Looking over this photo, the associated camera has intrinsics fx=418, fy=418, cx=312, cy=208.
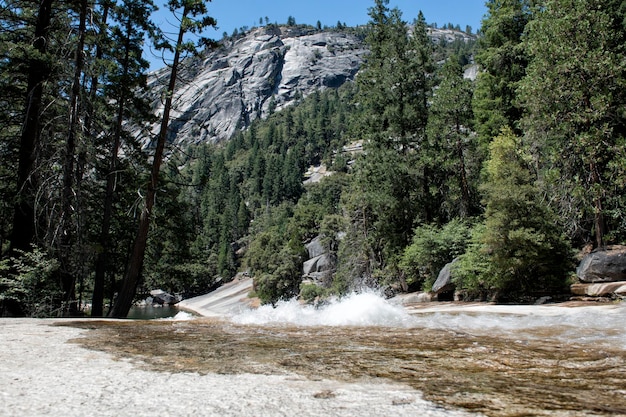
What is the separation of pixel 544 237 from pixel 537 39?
9.18 meters

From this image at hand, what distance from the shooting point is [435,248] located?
22.9 meters

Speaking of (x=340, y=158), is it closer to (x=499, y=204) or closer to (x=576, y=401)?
(x=499, y=204)

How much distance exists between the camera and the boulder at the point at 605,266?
1451 centimetres

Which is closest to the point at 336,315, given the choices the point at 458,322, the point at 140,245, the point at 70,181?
the point at 458,322

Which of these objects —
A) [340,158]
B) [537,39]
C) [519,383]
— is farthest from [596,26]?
[340,158]

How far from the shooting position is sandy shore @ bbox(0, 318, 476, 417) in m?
2.50

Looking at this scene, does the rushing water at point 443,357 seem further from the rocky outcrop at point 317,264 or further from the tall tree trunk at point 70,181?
the rocky outcrop at point 317,264

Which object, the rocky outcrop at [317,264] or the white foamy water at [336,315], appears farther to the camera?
the rocky outcrop at [317,264]

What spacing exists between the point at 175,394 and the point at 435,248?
A: 21519mm

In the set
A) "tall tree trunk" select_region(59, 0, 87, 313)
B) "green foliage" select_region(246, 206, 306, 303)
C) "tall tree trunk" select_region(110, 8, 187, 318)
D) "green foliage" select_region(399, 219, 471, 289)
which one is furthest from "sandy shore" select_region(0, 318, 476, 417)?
"green foliage" select_region(246, 206, 306, 303)

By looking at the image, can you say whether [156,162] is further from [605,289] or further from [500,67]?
[500,67]

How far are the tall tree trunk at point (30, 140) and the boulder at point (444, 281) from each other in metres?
17.3

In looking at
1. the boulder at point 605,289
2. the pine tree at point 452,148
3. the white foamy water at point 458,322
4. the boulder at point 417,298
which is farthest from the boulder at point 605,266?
the pine tree at point 452,148

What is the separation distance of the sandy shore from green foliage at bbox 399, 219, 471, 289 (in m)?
19.1
